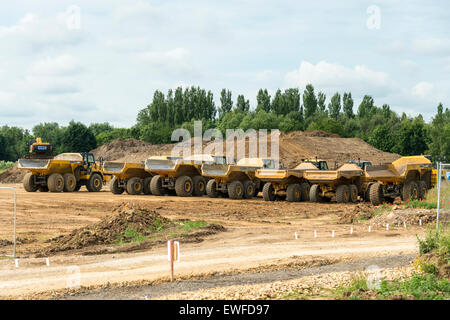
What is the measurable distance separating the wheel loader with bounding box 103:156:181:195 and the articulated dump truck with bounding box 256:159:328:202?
671 centimetres

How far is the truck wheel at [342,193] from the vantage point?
26797 millimetres

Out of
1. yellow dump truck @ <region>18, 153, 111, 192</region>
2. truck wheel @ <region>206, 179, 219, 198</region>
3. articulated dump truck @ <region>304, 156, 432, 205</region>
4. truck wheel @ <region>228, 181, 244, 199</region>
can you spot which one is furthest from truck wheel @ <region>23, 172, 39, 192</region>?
articulated dump truck @ <region>304, 156, 432, 205</region>

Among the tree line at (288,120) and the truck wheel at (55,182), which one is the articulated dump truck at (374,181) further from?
the tree line at (288,120)

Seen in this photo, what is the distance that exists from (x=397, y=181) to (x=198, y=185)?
10.8 m

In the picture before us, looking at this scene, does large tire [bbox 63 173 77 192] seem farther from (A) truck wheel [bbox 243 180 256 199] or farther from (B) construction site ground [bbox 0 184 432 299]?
(B) construction site ground [bbox 0 184 432 299]

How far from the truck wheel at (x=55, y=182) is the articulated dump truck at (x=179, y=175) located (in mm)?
5970

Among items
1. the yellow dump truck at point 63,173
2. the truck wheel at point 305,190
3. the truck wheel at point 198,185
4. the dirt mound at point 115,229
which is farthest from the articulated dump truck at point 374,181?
the yellow dump truck at point 63,173

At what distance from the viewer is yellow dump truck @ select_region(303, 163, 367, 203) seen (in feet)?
86.1

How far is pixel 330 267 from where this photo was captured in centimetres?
1156

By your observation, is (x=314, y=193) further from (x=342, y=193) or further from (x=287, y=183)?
(x=287, y=183)

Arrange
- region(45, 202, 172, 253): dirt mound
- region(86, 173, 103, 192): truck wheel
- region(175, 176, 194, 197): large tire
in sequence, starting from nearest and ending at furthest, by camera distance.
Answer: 1. region(45, 202, 172, 253): dirt mound
2. region(175, 176, 194, 197): large tire
3. region(86, 173, 103, 192): truck wheel

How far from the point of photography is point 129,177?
3294cm
